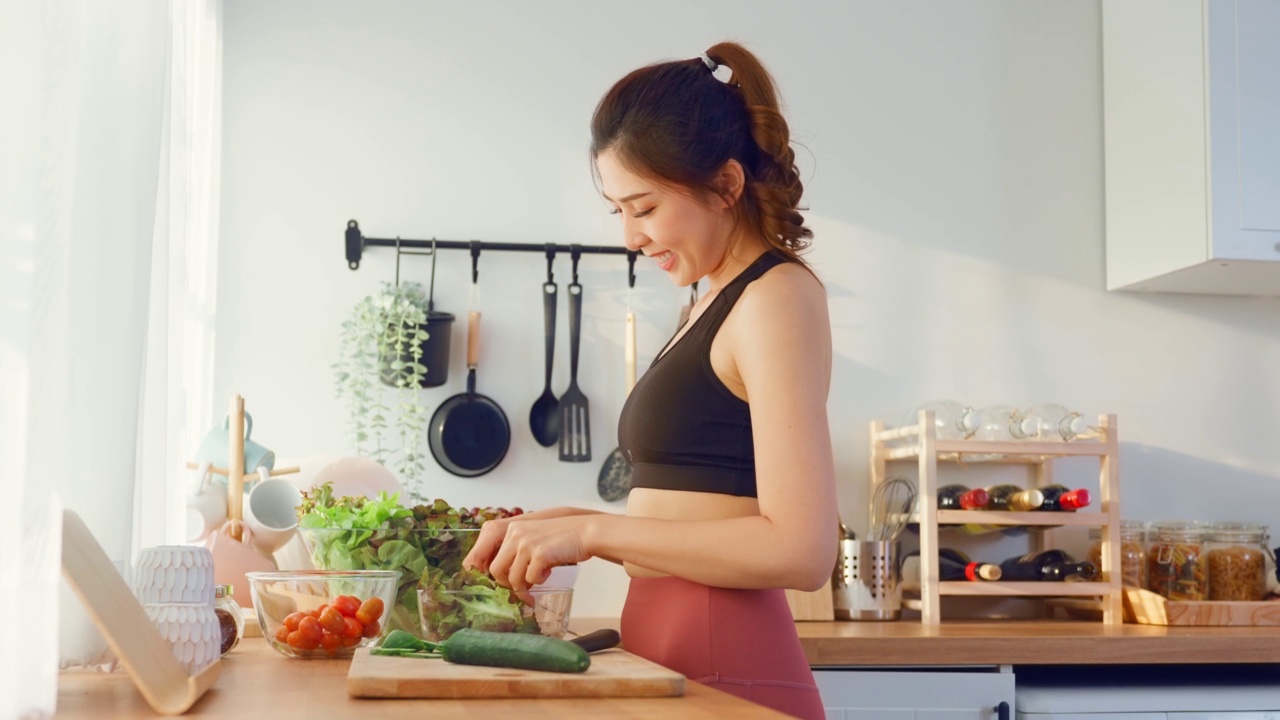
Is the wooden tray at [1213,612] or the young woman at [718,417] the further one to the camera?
the wooden tray at [1213,612]

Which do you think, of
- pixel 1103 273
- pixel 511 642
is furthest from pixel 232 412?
pixel 1103 273

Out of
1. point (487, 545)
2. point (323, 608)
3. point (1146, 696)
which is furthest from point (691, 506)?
point (1146, 696)

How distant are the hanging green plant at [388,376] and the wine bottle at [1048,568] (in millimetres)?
1192

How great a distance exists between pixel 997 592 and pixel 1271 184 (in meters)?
0.97

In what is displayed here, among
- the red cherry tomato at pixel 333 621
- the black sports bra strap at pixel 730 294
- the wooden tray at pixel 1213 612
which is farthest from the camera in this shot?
the wooden tray at pixel 1213 612

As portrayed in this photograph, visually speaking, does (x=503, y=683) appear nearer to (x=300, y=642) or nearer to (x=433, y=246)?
(x=300, y=642)

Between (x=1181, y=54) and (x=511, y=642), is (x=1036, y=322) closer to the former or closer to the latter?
(x=1181, y=54)

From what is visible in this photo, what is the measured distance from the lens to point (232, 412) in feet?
6.51

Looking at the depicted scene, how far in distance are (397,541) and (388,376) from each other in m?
1.06

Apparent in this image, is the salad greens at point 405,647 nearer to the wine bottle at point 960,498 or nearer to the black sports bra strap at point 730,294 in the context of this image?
the black sports bra strap at point 730,294

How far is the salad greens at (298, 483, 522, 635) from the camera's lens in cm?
141

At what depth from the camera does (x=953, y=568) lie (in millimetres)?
2486

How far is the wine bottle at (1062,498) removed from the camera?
2.39 metres

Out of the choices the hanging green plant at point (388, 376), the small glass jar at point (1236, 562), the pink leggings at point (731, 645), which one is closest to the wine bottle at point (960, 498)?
the small glass jar at point (1236, 562)
